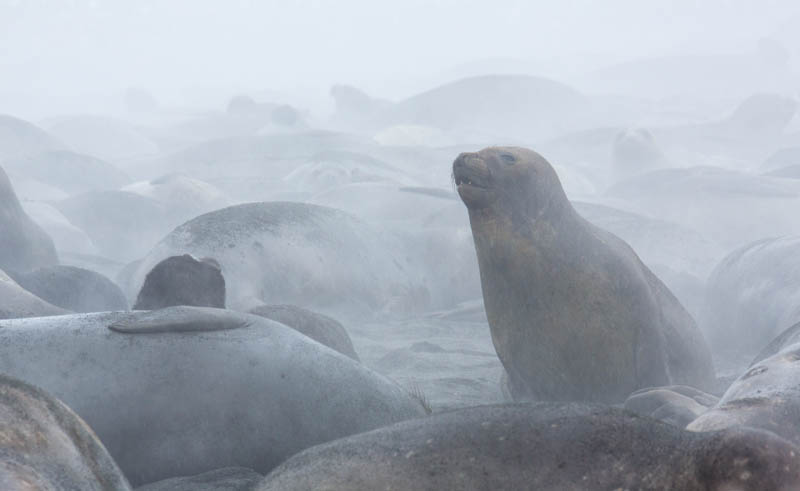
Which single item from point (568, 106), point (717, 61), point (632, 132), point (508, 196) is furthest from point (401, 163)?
point (717, 61)

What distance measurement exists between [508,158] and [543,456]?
79.0 inches

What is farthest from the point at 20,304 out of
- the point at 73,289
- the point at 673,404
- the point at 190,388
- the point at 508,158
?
the point at 673,404

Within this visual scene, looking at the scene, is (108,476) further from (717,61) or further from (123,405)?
(717,61)

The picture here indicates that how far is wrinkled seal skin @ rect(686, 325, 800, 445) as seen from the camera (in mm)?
2416

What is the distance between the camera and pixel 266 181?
9836mm

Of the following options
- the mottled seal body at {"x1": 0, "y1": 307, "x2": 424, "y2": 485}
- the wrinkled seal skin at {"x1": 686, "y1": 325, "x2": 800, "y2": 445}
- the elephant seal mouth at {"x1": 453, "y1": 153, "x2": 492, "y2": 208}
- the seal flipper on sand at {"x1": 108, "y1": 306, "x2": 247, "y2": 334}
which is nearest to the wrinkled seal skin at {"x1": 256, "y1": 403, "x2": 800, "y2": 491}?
the wrinkled seal skin at {"x1": 686, "y1": 325, "x2": 800, "y2": 445}

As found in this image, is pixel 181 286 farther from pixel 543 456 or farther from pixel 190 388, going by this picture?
pixel 543 456

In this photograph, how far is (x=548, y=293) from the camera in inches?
139

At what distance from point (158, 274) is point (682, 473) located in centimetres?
226

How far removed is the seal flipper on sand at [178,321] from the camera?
9.09 ft

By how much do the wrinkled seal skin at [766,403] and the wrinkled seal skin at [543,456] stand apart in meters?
0.52

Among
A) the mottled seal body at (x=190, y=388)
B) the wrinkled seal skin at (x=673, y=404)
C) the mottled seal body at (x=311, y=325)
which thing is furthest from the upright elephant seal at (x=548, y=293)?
the mottled seal body at (x=190, y=388)

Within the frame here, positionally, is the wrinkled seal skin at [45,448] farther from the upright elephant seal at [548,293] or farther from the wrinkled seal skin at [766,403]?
the upright elephant seal at [548,293]

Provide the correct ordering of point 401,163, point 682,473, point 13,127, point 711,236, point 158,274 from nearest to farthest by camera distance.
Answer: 1. point 682,473
2. point 158,274
3. point 711,236
4. point 401,163
5. point 13,127
